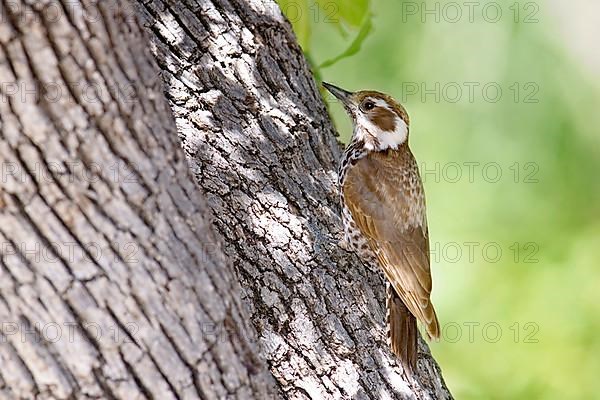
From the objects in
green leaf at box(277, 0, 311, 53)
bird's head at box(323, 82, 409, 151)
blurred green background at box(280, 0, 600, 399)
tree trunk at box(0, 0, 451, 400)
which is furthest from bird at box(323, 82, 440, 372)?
blurred green background at box(280, 0, 600, 399)

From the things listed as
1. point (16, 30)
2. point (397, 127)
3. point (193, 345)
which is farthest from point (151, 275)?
point (397, 127)

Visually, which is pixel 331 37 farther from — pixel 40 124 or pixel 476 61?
pixel 40 124

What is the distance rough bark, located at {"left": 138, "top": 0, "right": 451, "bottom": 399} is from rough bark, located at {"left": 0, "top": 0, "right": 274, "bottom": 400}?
2.96ft

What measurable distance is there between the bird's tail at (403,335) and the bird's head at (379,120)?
1.49 meters

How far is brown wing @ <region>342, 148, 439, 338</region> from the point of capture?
431cm

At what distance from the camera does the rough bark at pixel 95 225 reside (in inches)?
87.9

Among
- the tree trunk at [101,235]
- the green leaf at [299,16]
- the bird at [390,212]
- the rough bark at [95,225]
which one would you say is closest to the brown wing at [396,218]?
the bird at [390,212]

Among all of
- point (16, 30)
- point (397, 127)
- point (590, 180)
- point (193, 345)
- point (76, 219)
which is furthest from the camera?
point (590, 180)

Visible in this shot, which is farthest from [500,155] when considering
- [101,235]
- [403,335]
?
[101,235]

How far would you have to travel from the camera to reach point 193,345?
8.17 feet

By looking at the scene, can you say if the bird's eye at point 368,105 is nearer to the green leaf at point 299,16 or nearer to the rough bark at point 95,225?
the green leaf at point 299,16

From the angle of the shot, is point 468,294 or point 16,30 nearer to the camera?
point 16,30

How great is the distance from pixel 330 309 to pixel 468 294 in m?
3.47

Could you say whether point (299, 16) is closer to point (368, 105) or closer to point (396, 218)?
point (368, 105)
